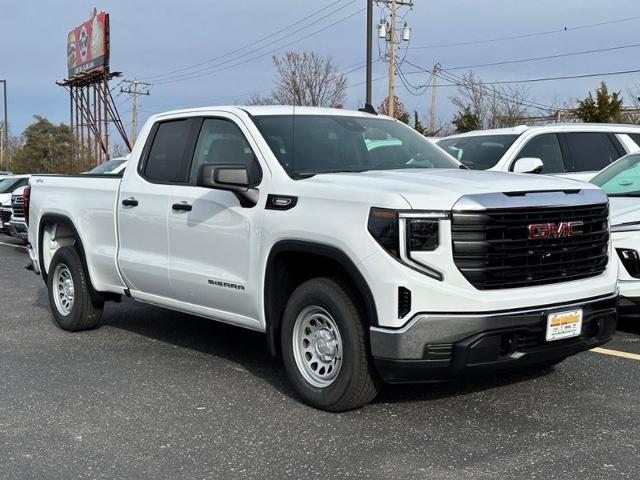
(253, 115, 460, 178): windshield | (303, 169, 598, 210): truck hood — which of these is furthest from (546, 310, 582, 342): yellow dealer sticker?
(253, 115, 460, 178): windshield

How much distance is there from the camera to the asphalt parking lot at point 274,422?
421 cm

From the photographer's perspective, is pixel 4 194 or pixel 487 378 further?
pixel 4 194

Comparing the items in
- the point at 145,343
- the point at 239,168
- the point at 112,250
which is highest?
the point at 239,168

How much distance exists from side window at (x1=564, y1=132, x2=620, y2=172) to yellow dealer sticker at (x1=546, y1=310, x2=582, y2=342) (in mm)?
5497

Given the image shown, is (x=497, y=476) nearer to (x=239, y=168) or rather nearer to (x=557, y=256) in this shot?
(x=557, y=256)

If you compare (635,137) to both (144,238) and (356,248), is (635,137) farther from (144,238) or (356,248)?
(356,248)

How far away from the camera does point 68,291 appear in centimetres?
782

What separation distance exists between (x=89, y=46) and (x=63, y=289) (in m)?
40.2

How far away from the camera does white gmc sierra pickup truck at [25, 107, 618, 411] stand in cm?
451

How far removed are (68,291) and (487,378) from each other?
4078mm

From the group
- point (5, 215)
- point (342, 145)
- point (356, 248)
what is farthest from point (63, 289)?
point (5, 215)

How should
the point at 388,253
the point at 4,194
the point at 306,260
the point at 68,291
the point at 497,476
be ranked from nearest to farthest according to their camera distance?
the point at 497,476 → the point at 388,253 → the point at 306,260 → the point at 68,291 → the point at 4,194

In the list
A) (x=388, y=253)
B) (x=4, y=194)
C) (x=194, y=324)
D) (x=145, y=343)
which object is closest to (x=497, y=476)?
(x=388, y=253)

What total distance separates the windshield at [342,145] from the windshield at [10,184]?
618 inches
